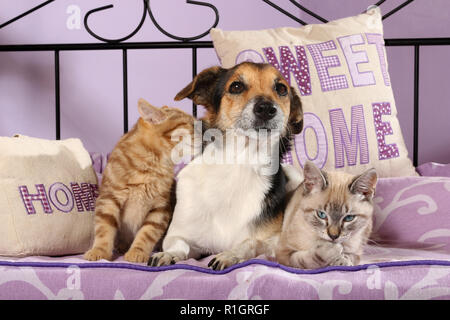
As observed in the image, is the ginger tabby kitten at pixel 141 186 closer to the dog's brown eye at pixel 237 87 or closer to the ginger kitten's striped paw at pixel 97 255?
the ginger kitten's striped paw at pixel 97 255

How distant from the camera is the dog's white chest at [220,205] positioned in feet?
3.16

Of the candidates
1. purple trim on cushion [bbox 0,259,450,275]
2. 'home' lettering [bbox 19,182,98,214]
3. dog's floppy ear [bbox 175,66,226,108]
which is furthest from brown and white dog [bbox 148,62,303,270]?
'home' lettering [bbox 19,182,98,214]

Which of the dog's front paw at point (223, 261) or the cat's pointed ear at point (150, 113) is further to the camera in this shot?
the cat's pointed ear at point (150, 113)

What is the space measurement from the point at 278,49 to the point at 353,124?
0.29 meters

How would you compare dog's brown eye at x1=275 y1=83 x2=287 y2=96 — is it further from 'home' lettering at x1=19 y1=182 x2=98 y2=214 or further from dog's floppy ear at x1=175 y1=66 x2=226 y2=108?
'home' lettering at x1=19 y1=182 x2=98 y2=214

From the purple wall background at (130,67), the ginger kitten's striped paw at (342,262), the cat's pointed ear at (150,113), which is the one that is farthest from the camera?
the purple wall background at (130,67)

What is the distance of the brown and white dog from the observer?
3.08 ft

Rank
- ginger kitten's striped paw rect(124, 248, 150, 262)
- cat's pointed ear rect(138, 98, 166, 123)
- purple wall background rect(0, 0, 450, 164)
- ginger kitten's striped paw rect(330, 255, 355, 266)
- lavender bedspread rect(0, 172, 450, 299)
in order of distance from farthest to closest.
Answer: purple wall background rect(0, 0, 450, 164), cat's pointed ear rect(138, 98, 166, 123), ginger kitten's striped paw rect(124, 248, 150, 262), ginger kitten's striped paw rect(330, 255, 355, 266), lavender bedspread rect(0, 172, 450, 299)

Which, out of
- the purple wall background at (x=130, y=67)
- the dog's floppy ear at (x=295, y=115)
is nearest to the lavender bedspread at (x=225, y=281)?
the dog's floppy ear at (x=295, y=115)

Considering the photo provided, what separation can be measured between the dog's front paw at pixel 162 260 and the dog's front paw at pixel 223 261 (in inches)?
3.2

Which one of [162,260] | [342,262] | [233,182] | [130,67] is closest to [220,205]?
[233,182]

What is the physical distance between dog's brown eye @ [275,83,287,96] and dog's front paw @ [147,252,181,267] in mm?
400
